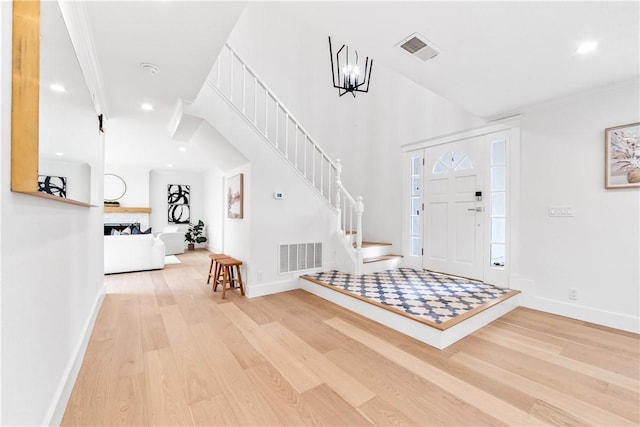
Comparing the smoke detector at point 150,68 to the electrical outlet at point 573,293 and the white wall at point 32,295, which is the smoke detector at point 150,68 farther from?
the electrical outlet at point 573,293

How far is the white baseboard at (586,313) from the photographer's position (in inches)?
106

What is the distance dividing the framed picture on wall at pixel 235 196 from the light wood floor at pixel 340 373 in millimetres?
1662

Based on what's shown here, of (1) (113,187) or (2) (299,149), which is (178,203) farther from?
(2) (299,149)

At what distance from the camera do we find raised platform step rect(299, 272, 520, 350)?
239cm

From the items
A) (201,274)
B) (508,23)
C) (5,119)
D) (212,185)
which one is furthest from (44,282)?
(212,185)

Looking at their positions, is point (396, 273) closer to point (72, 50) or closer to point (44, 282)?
→ point (44, 282)

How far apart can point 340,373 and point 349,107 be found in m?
5.51

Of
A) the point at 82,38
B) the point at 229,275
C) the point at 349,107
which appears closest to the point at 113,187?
the point at 229,275

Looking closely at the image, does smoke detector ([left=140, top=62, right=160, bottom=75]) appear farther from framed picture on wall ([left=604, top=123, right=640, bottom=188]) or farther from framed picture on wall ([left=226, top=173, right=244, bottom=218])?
framed picture on wall ([left=604, top=123, right=640, bottom=188])

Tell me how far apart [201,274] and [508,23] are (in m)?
5.54

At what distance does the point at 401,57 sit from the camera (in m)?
2.33

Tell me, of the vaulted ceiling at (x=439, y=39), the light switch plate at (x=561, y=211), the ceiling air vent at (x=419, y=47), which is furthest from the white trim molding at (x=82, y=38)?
the light switch plate at (x=561, y=211)

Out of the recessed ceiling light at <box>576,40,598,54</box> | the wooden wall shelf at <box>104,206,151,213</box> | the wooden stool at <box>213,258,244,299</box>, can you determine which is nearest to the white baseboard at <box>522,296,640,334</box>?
the recessed ceiling light at <box>576,40,598,54</box>

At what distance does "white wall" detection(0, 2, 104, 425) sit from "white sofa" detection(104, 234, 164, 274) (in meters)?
3.67
